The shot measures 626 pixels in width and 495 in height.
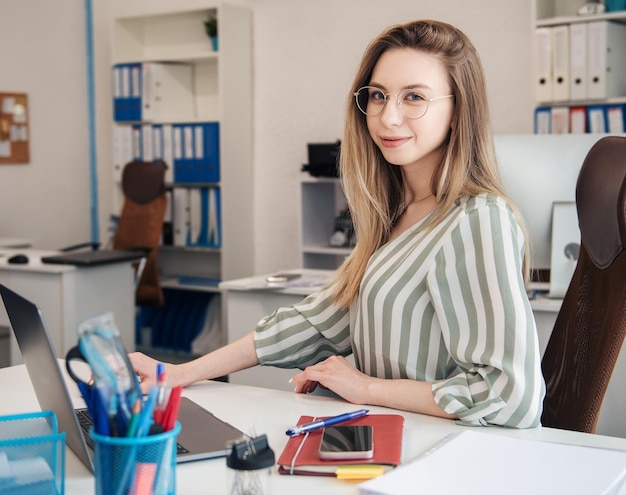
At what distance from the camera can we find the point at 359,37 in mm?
4852

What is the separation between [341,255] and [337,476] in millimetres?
3823

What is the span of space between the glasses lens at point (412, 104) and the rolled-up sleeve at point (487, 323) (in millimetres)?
210

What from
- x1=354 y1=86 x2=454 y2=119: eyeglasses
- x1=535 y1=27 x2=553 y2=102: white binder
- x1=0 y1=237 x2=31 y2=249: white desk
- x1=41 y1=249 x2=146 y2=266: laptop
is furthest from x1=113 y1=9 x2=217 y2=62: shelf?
x1=354 y1=86 x2=454 y2=119: eyeglasses

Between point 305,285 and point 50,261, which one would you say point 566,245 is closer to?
point 305,285

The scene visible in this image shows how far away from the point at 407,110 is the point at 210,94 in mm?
4241

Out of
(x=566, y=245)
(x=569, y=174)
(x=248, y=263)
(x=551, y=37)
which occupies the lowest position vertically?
(x=248, y=263)

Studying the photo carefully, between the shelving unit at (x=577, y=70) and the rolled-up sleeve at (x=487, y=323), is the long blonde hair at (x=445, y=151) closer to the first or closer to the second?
the rolled-up sleeve at (x=487, y=323)

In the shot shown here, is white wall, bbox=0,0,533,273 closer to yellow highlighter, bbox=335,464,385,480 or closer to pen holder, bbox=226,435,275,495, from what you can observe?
yellow highlighter, bbox=335,464,385,480

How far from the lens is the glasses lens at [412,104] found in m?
1.44

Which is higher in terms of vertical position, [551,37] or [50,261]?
[551,37]

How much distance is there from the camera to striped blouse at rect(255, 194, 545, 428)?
125 centimetres

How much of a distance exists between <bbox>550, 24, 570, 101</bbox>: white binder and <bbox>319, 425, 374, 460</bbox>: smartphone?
124 inches

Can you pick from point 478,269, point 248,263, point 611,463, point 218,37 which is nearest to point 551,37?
point 218,37

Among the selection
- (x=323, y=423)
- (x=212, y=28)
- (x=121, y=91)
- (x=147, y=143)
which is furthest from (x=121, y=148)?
(x=323, y=423)
